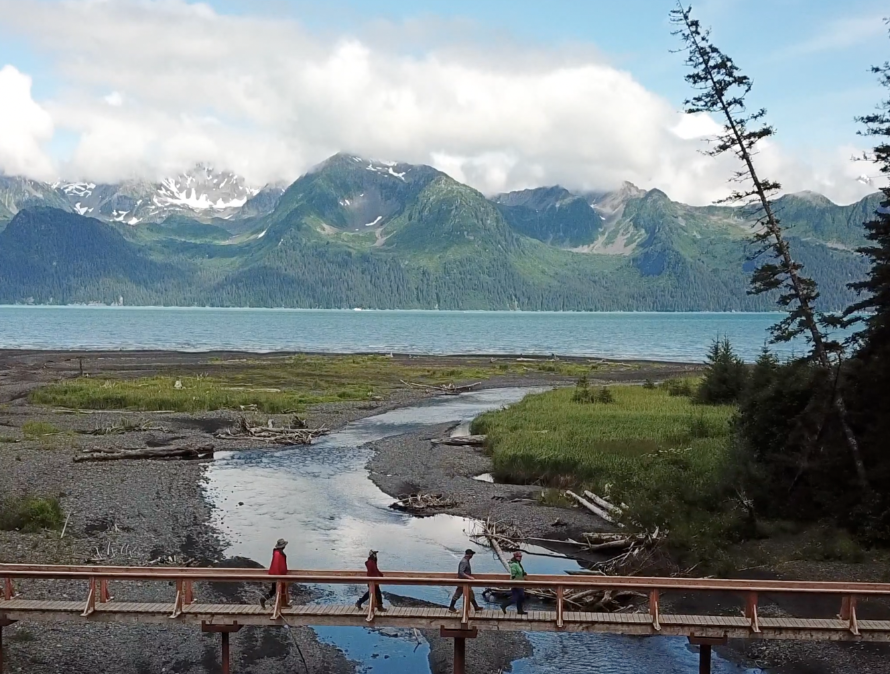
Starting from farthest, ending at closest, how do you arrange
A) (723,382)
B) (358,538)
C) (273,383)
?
(273,383) < (723,382) < (358,538)

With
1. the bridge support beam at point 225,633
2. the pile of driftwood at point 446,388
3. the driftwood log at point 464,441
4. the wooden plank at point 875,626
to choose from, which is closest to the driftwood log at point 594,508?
the wooden plank at point 875,626

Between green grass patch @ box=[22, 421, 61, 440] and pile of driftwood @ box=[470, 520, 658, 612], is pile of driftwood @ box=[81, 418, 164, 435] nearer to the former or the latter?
green grass patch @ box=[22, 421, 61, 440]

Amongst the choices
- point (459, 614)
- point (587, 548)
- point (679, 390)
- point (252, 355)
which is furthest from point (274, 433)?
point (252, 355)

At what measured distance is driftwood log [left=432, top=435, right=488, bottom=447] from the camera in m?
59.0

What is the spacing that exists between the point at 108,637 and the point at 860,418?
27680 mm

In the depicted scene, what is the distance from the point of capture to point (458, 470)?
50.6 meters

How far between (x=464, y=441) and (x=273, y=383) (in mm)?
47173

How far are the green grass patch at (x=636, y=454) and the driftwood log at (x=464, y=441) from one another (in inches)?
55.8

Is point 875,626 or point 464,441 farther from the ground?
point 464,441

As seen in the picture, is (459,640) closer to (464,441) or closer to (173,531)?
(173,531)

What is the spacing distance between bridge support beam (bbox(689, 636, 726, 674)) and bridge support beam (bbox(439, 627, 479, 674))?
5.54 m

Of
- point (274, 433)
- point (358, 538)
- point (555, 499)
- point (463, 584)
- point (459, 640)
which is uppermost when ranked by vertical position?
point (463, 584)

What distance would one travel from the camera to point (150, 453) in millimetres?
53656

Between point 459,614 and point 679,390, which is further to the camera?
point 679,390
